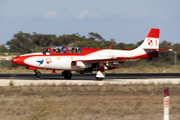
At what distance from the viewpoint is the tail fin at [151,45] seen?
22344 millimetres

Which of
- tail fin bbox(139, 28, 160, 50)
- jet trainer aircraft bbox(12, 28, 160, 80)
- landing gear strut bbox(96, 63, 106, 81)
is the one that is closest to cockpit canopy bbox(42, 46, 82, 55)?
jet trainer aircraft bbox(12, 28, 160, 80)

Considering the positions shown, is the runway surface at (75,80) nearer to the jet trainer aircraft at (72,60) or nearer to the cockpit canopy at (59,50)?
the jet trainer aircraft at (72,60)

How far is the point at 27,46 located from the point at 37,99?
2317 inches

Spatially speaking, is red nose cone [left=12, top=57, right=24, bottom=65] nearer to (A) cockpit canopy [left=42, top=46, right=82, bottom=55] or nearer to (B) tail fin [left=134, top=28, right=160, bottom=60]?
(A) cockpit canopy [left=42, top=46, right=82, bottom=55]

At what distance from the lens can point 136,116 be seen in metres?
8.26

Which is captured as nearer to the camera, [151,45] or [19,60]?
[19,60]

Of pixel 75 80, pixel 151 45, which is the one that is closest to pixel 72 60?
pixel 75 80

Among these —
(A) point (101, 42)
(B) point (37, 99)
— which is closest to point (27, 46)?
(A) point (101, 42)

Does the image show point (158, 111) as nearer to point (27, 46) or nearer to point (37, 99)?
point (37, 99)

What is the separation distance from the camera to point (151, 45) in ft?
74.0

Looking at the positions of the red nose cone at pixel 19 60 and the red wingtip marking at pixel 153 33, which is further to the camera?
the red wingtip marking at pixel 153 33

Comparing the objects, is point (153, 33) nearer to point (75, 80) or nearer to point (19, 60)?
point (75, 80)

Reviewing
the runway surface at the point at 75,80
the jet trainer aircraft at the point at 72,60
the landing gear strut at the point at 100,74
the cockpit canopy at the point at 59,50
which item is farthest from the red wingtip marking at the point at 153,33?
the cockpit canopy at the point at 59,50

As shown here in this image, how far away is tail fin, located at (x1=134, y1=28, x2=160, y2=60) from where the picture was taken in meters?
22.3
